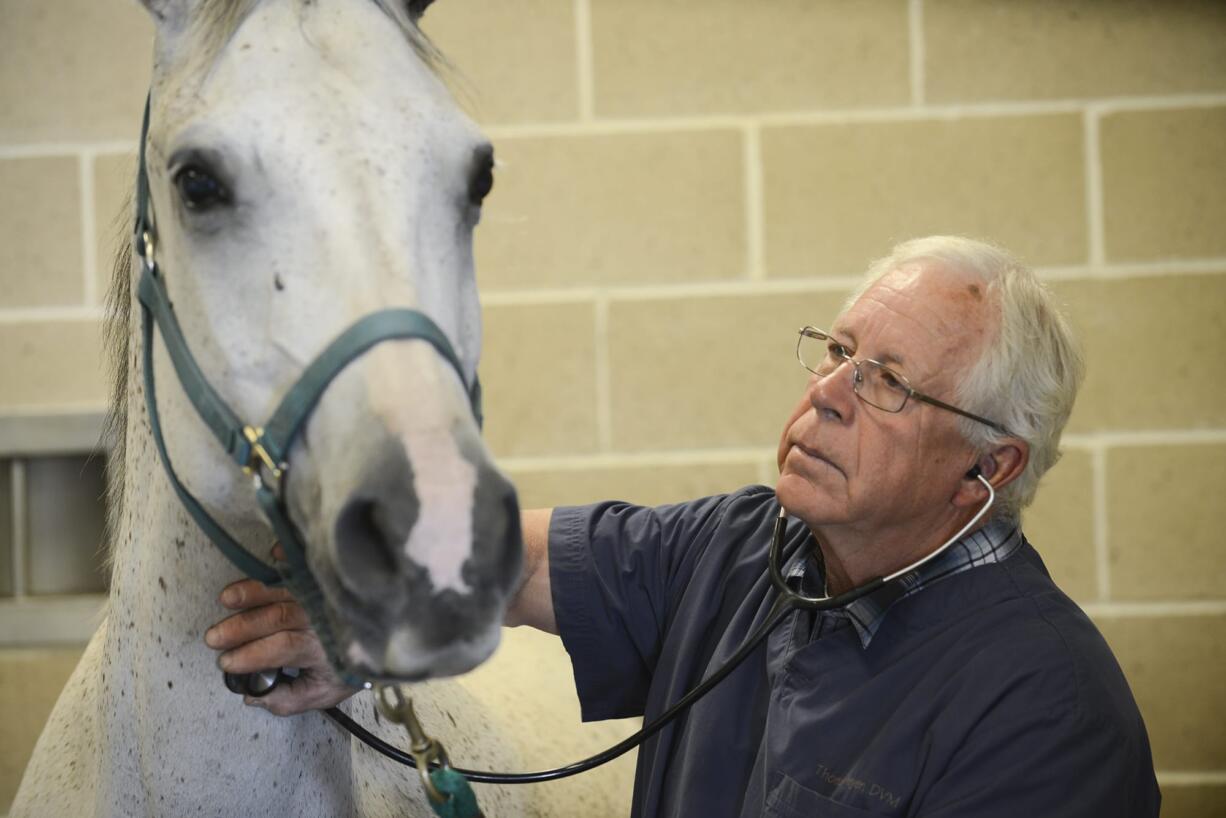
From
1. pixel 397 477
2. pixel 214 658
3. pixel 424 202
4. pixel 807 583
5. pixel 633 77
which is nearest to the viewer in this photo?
pixel 397 477

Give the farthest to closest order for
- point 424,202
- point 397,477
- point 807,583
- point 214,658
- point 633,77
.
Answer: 1. point 633,77
2. point 807,583
3. point 214,658
4. point 424,202
5. point 397,477

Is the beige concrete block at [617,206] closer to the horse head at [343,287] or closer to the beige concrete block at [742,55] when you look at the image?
the beige concrete block at [742,55]

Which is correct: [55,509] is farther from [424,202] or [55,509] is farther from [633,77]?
[424,202]

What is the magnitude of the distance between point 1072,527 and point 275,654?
179 cm

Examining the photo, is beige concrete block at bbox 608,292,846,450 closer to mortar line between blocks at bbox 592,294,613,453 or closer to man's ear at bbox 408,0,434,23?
mortar line between blocks at bbox 592,294,613,453

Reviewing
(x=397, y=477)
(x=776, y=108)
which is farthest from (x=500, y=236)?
(x=397, y=477)

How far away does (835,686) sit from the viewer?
1056 millimetres

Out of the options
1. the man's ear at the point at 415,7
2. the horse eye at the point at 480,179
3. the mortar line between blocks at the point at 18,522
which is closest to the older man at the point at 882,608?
the horse eye at the point at 480,179

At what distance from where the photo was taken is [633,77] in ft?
7.30

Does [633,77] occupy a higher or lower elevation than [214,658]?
higher

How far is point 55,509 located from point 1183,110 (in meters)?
2.39

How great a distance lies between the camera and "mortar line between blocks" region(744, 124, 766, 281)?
7.34 ft

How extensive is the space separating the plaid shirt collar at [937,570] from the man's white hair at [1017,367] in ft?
0.16

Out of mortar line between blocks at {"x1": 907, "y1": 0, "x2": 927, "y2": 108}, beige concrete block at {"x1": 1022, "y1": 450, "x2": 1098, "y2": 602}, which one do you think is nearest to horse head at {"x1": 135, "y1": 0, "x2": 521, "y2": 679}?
mortar line between blocks at {"x1": 907, "y1": 0, "x2": 927, "y2": 108}
